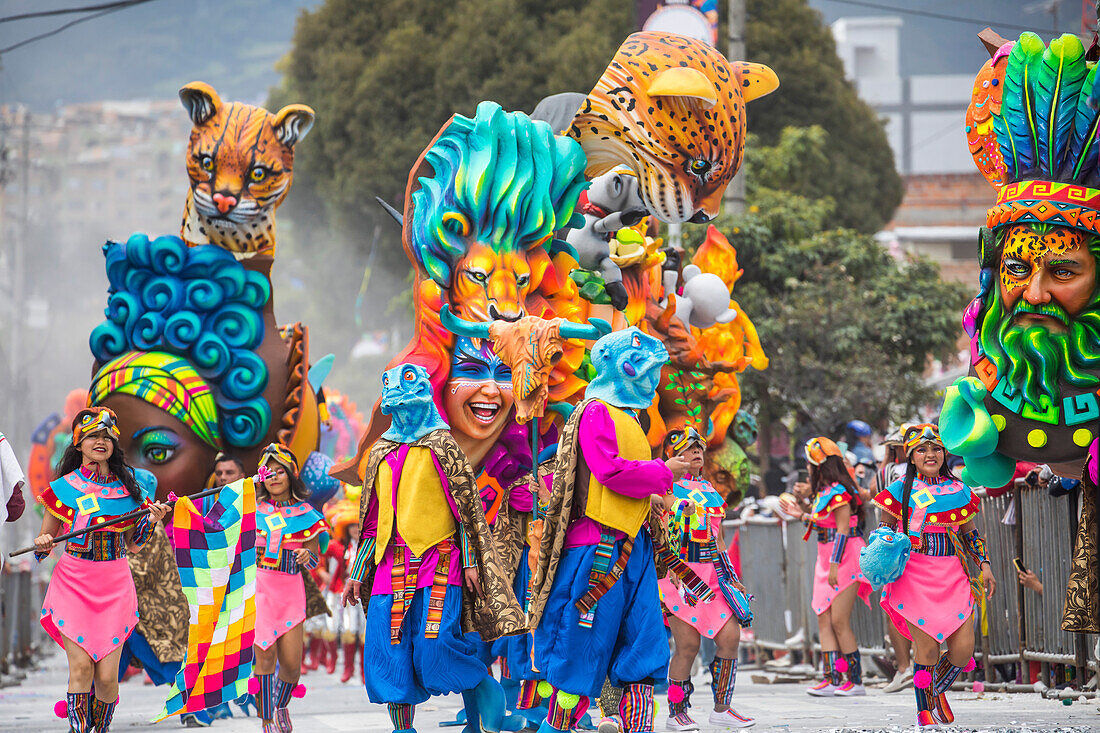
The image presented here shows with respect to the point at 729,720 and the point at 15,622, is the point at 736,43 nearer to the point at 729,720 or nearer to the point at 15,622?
the point at 15,622

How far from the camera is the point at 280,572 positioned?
377 inches

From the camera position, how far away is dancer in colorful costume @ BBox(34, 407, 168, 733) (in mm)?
8383

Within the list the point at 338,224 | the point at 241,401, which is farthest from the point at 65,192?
the point at 241,401

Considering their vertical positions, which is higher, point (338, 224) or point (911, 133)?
point (911, 133)

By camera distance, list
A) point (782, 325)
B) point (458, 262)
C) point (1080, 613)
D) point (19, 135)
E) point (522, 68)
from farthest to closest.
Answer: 1. point (19, 135)
2. point (522, 68)
3. point (782, 325)
4. point (458, 262)
5. point (1080, 613)

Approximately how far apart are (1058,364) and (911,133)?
5058 cm

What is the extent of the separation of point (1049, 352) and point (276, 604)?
499 cm

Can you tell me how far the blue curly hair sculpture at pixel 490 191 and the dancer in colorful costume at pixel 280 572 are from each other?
5.59ft

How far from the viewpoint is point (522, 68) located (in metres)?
29.2

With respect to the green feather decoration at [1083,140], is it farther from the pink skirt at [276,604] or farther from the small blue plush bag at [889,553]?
the pink skirt at [276,604]

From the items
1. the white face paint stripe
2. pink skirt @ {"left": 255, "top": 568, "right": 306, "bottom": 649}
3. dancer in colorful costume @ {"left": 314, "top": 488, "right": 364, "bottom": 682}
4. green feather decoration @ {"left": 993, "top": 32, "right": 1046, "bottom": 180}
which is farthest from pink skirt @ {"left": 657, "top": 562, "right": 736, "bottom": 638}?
dancer in colorful costume @ {"left": 314, "top": 488, "right": 364, "bottom": 682}

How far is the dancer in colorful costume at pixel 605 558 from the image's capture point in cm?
718

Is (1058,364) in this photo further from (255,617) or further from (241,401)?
(241,401)

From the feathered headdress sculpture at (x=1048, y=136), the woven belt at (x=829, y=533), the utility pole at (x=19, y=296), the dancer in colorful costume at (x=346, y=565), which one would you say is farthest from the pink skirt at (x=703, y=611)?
the utility pole at (x=19, y=296)
